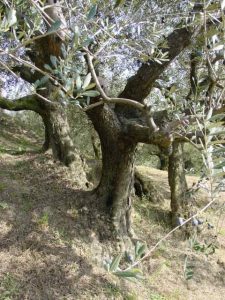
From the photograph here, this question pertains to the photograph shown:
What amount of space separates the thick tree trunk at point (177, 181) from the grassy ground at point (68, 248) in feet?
1.33

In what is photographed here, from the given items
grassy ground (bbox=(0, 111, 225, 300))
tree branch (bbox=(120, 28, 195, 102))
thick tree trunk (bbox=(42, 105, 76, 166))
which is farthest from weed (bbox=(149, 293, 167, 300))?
thick tree trunk (bbox=(42, 105, 76, 166))

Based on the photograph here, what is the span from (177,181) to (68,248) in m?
3.67

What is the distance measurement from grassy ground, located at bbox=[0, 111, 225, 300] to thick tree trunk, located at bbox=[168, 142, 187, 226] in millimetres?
405

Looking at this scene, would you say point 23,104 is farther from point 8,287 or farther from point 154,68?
point 8,287

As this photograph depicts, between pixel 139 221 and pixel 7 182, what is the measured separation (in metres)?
3.03

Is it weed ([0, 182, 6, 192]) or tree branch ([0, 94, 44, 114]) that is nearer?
weed ([0, 182, 6, 192])

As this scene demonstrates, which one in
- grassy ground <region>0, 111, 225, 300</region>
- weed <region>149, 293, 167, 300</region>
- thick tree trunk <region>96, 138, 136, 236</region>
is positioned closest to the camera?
grassy ground <region>0, 111, 225, 300</region>

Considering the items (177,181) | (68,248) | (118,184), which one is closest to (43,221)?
(68,248)

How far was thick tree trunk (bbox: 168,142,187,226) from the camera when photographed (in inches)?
348

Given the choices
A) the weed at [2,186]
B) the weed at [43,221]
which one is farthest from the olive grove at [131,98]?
the weed at [2,186]

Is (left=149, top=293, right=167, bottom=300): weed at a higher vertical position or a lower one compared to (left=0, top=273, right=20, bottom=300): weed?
lower

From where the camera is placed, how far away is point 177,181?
900 cm

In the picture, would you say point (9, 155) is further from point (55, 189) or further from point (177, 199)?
point (177, 199)

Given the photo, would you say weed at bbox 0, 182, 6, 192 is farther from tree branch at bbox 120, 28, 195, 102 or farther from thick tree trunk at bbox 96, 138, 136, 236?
tree branch at bbox 120, 28, 195, 102
